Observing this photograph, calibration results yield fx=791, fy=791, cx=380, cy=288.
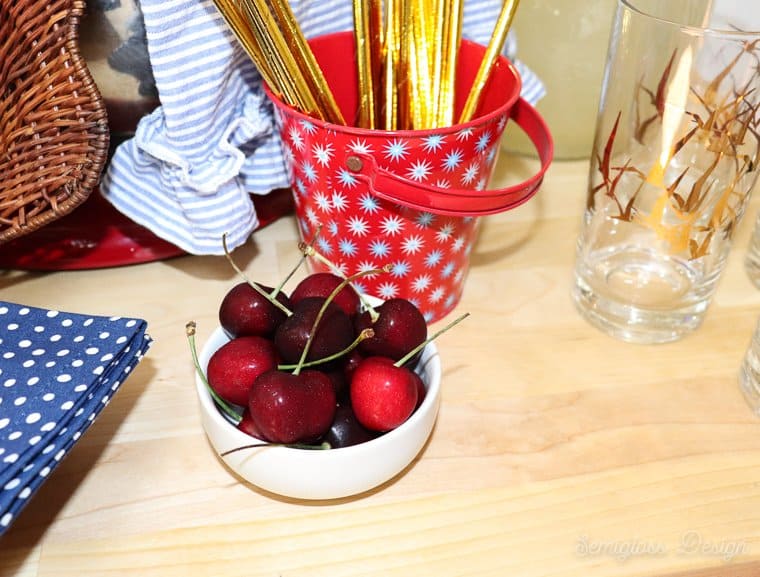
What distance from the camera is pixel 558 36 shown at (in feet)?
1.83

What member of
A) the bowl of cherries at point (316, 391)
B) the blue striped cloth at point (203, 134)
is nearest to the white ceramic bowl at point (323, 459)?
the bowl of cherries at point (316, 391)

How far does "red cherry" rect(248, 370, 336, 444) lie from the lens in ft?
1.07

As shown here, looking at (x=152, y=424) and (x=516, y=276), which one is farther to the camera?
(x=516, y=276)

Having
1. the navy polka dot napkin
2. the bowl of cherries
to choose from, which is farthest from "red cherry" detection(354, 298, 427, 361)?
the navy polka dot napkin

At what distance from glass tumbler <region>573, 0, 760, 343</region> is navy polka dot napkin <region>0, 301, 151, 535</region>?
0.90 feet

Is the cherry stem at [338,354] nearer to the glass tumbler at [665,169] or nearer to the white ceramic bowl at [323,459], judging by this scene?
the white ceramic bowl at [323,459]

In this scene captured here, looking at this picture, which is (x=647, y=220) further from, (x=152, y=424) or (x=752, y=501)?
(x=152, y=424)

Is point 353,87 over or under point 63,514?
over

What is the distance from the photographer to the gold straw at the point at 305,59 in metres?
0.40

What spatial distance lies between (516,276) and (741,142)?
162 mm

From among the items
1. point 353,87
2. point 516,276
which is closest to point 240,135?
point 353,87

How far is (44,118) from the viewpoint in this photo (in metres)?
0.41

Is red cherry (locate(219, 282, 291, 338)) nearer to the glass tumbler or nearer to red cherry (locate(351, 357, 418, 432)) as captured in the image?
red cherry (locate(351, 357, 418, 432))

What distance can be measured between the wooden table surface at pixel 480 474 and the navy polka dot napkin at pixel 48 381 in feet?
0.18
